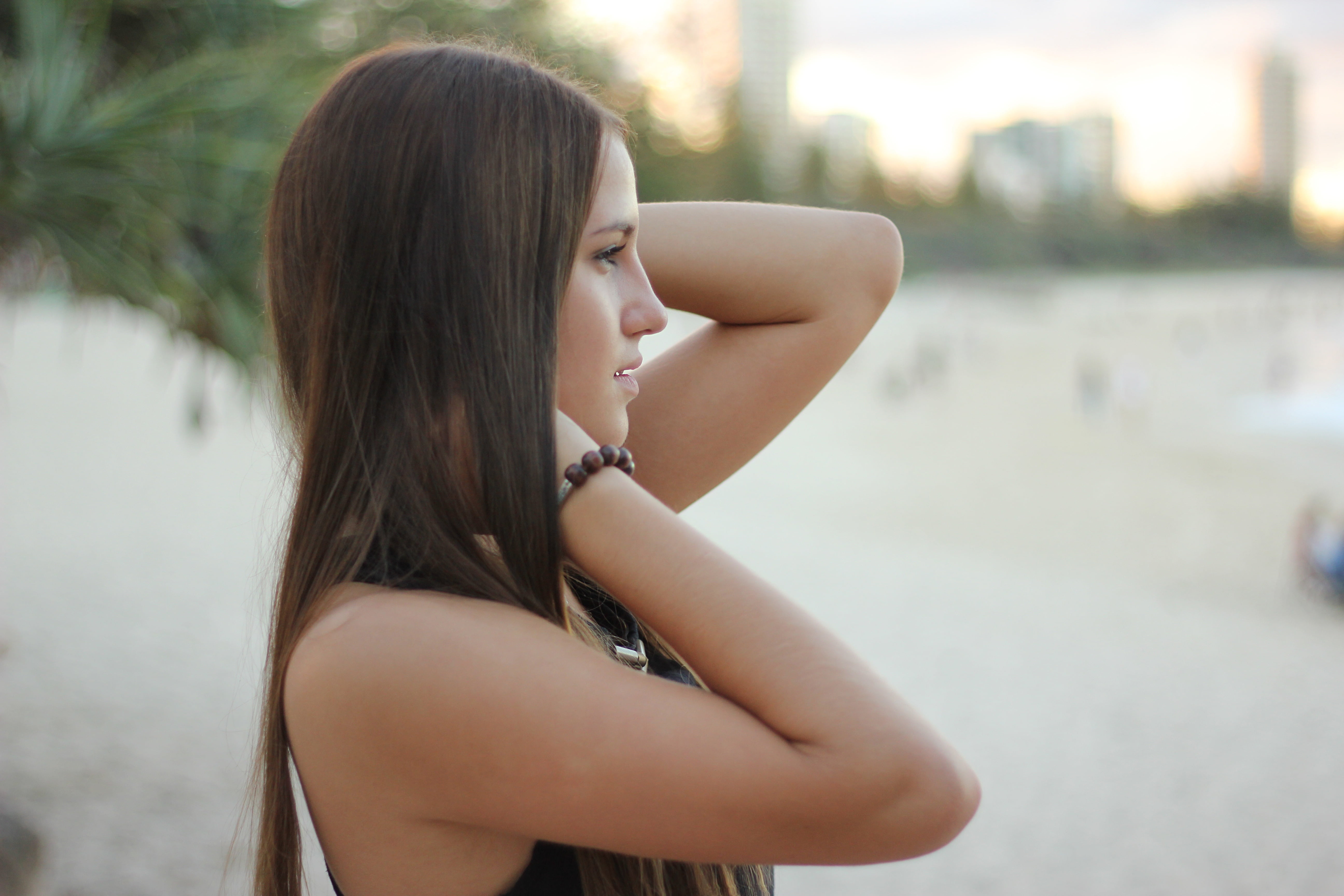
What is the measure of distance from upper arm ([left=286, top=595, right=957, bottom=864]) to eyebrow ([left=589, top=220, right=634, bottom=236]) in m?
0.41

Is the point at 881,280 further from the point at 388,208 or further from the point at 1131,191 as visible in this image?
the point at 1131,191

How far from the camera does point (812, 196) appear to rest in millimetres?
63969

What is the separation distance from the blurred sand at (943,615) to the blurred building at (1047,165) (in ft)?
209

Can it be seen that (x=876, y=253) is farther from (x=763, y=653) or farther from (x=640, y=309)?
(x=763, y=653)

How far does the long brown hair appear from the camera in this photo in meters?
0.95

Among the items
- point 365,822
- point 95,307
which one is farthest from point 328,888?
point 365,822

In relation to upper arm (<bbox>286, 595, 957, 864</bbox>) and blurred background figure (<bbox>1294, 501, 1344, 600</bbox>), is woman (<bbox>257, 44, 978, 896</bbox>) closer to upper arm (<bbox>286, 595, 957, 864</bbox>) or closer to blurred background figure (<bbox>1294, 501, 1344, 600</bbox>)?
upper arm (<bbox>286, 595, 957, 864</bbox>)

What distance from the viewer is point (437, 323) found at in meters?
0.96

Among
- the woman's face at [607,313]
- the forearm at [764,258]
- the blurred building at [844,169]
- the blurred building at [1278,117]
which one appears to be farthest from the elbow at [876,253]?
the blurred building at [1278,117]

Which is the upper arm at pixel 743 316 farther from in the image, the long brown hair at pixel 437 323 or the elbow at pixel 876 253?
the long brown hair at pixel 437 323

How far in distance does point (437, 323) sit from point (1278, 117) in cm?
15422

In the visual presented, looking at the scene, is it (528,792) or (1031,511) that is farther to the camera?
Answer: (1031,511)

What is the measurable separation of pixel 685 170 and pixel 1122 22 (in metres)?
68.8

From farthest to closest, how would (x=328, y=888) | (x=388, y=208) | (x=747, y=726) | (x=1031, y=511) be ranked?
(x=1031, y=511)
(x=328, y=888)
(x=388, y=208)
(x=747, y=726)
